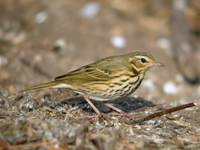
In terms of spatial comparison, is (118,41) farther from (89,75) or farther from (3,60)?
(89,75)

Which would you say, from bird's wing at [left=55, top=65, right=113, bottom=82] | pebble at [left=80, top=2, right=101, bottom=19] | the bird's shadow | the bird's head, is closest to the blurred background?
pebble at [left=80, top=2, right=101, bottom=19]

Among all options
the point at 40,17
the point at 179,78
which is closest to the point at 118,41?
the point at 179,78

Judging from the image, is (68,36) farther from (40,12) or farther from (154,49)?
(154,49)

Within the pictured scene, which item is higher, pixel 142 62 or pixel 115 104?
pixel 142 62

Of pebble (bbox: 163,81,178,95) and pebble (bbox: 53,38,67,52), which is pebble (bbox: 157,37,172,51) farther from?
pebble (bbox: 53,38,67,52)

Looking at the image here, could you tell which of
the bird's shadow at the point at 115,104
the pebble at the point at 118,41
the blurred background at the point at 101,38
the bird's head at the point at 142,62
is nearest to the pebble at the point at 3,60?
the blurred background at the point at 101,38

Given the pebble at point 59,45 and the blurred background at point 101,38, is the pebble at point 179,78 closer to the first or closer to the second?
the blurred background at point 101,38
